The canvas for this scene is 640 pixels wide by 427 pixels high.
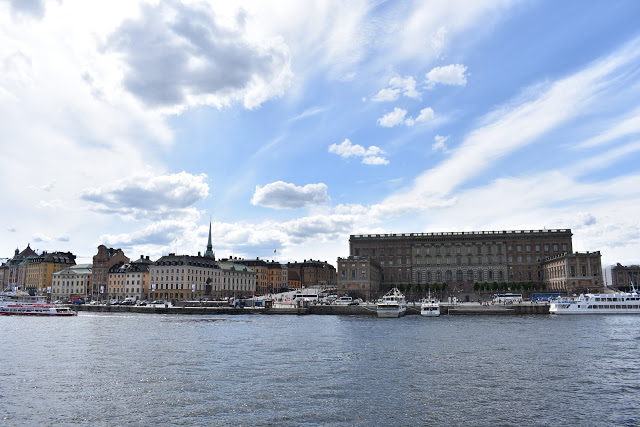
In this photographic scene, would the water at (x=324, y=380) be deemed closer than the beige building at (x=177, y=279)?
Yes

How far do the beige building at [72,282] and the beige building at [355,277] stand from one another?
98.0 meters

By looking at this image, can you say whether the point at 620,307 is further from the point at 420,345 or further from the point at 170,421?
the point at 170,421

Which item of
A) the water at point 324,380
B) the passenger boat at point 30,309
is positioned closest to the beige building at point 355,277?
the passenger boat at point 30,309

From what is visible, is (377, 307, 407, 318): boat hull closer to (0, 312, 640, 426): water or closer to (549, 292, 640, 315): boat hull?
(549, 292, 640, 315): boat hull

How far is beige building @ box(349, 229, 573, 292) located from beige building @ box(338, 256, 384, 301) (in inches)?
753

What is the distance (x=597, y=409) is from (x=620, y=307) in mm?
90590

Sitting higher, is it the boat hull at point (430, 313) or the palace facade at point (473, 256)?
the palace facade at point (473, 256)

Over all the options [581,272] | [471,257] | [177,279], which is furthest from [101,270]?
[581,272]

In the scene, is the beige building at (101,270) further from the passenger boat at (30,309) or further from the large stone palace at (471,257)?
the large stone palace at (471,257)

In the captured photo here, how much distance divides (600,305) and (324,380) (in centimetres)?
9298

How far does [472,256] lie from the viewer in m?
161

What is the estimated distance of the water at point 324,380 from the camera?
2734cm

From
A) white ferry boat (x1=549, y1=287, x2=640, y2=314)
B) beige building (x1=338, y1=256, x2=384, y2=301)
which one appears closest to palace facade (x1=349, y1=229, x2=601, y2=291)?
beige building (x1=338, y1=256, x2=384, y2=301)

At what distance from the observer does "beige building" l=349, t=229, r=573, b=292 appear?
520 feet
